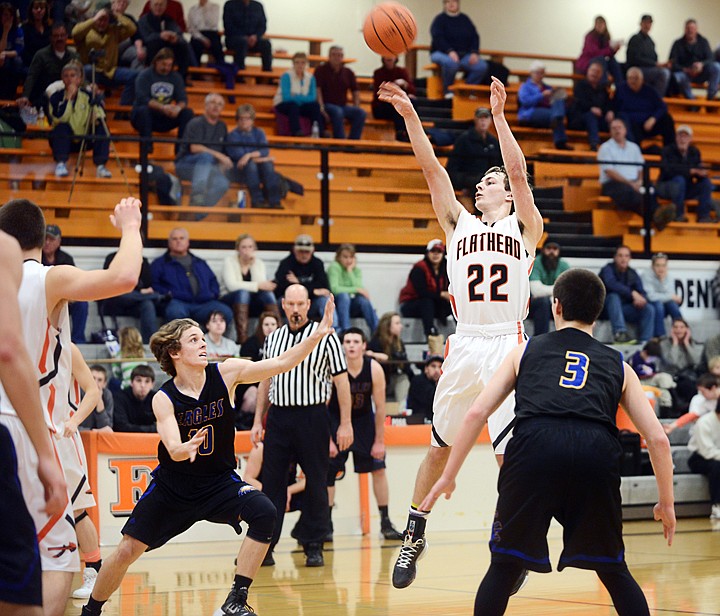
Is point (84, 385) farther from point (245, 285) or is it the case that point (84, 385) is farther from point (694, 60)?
point (694, 60)

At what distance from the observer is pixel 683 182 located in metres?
16.3

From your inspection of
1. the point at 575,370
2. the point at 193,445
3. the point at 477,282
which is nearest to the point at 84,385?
the point at 193,445

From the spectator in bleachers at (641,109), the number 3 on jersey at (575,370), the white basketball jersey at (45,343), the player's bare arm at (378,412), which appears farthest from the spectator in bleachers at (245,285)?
the number 3 on jersey at (575,370)

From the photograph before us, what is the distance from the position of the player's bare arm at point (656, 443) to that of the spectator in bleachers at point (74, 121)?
9327 mm

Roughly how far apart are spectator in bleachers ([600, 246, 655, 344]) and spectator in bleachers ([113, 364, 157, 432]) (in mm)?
6466

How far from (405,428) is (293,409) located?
2655mm

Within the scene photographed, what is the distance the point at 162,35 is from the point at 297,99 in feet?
6.74

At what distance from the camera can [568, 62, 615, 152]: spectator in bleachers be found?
18.0m

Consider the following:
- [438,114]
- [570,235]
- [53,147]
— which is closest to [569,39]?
[438,114]

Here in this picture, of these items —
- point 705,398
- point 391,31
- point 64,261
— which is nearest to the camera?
point 391,31

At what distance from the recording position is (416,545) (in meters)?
6.59

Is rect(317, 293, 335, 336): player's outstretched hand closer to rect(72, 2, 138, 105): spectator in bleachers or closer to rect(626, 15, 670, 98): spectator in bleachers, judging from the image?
rect(72, 2, 138, 105): spectator in bleachers

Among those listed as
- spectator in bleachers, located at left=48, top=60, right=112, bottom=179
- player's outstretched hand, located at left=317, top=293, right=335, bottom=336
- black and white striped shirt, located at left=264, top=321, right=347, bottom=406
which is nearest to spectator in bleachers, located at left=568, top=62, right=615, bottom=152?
spectator in bleachers, located at left=48, top=60, right=112, bottom=179

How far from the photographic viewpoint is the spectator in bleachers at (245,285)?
42.7 feet
